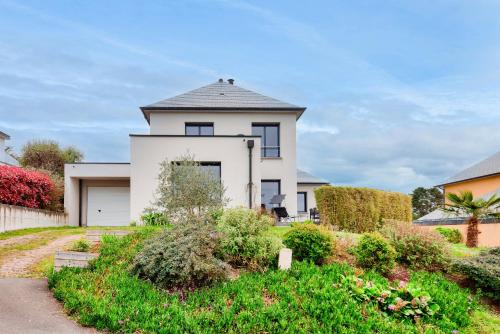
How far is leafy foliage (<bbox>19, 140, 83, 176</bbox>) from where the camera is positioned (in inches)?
1171

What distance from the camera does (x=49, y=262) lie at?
34.1 ft

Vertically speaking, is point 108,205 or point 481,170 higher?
point 481,170

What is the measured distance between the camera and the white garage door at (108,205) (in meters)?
22.9

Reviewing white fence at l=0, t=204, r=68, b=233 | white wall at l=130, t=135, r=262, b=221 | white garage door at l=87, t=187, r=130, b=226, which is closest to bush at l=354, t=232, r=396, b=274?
white wall at l=130, t=135, r=262, b=221

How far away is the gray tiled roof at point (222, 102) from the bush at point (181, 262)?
1421cm

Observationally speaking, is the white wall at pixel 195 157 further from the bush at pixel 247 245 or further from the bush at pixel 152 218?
the bush at pixel 247 245

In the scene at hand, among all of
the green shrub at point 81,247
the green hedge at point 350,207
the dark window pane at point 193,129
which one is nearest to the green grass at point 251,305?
the green shrub at point 81,247

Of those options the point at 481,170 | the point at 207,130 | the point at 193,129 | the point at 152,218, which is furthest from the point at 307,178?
the point at 152,218

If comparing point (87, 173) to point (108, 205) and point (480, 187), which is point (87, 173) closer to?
point (108, 205)

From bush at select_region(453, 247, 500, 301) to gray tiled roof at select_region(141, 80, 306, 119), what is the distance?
1368cm

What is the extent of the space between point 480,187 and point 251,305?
2531cm

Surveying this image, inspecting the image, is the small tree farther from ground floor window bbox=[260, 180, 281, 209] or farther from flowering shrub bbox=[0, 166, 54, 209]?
ground floor window bbox=[260, 180, 281, 209]

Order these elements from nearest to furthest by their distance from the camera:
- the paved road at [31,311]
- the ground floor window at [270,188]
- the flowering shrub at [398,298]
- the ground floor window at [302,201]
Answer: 1. the paved road at [31,311]
2. the flowering shrub at [398,298]
3. the ground floor window at [270,188]
4. the ground floor window at [302,201]

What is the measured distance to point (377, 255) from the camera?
942 centimetres
